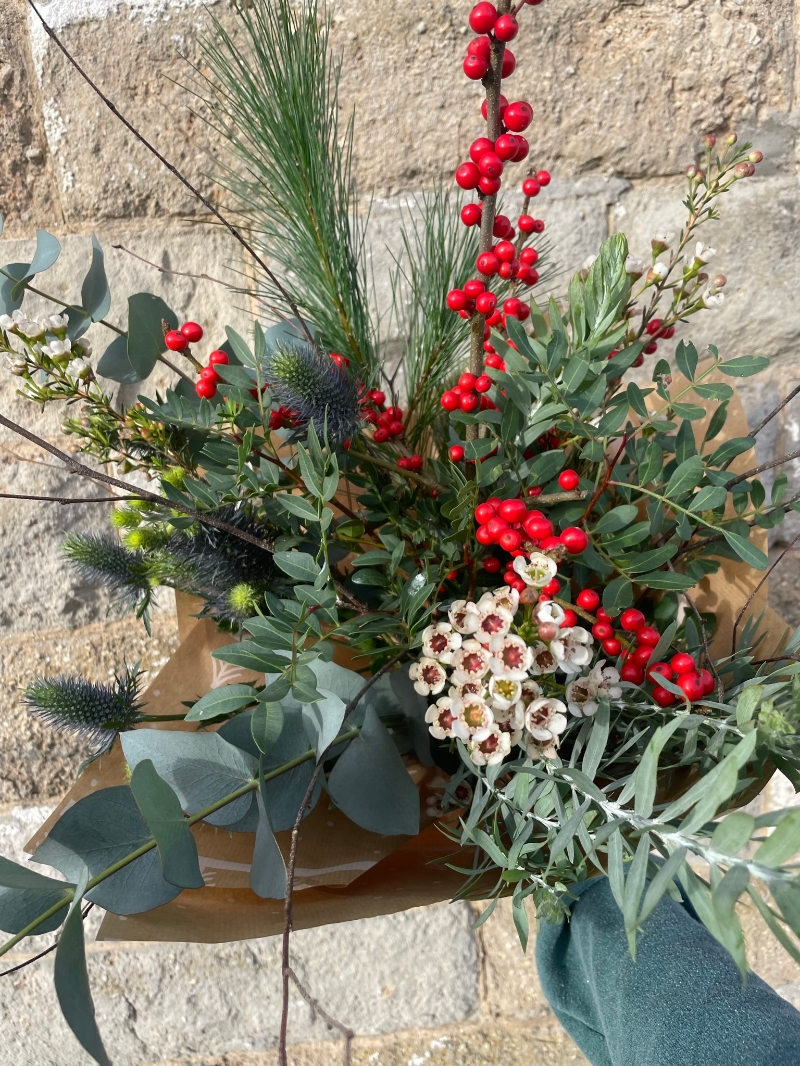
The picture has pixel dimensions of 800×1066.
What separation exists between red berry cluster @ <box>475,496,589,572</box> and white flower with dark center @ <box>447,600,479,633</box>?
4 cm

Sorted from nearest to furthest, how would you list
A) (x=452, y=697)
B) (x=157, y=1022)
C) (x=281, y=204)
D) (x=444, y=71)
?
1. (x=452, y=697)
2. (x=281, y=204)
3. (x=444, y=71)
4. (x=157, y=1022)

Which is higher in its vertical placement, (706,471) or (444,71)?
(444,71)

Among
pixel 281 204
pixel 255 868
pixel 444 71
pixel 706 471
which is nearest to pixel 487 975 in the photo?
pixel 255 868

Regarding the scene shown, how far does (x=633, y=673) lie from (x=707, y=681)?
1.8 inches

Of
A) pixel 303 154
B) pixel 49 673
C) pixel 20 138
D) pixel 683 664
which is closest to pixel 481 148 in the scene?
pixel 303 154

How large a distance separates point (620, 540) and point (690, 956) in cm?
35

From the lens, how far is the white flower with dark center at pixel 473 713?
0.41 m

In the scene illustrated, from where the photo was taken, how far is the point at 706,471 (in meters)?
0.50

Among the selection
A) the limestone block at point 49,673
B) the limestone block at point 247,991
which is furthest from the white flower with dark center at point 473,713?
the limestone block at point 247,991

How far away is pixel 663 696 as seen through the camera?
0.45 meters

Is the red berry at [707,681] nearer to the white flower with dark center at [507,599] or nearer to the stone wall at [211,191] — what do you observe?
the white flower with dark center at [507,599]

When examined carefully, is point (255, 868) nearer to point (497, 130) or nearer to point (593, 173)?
point (497, 130)

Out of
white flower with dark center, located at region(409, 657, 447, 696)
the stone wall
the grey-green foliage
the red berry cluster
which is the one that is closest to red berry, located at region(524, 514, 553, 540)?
the red berry cluster

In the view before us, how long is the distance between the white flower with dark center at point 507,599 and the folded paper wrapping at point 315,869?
0.63 ft
